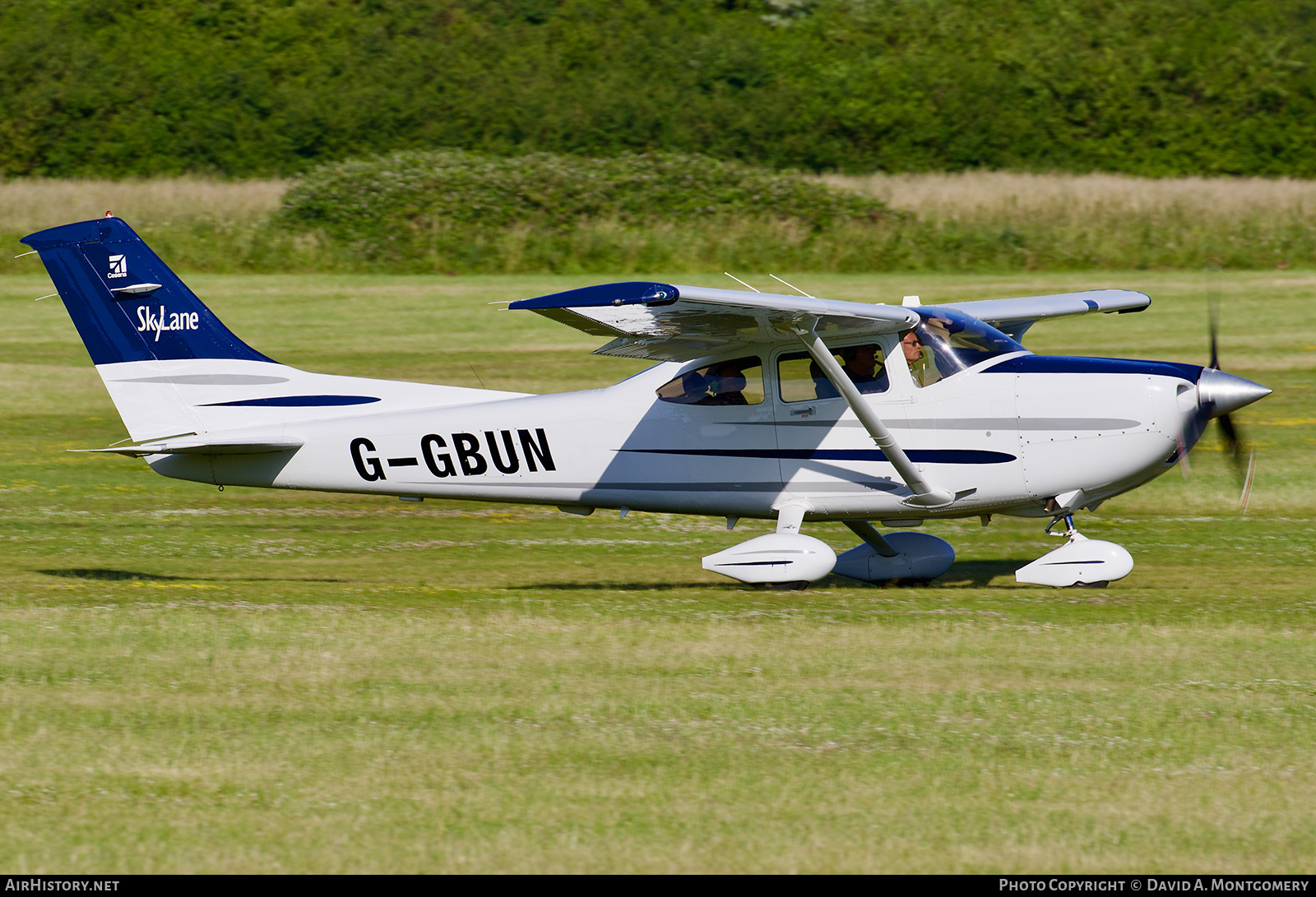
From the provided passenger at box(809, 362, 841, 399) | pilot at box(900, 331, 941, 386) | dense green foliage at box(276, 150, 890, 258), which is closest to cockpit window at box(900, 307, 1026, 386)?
pilot at box(900, 331, 941, 386)

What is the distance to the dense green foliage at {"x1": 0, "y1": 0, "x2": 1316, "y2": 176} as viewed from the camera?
45.7 m

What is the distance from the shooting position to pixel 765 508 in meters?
11.3

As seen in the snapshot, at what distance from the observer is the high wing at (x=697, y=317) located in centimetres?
922

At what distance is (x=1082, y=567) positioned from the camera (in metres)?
10.7

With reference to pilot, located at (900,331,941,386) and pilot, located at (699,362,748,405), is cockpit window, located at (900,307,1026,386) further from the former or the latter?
pilot, located at (699,362,748,405)

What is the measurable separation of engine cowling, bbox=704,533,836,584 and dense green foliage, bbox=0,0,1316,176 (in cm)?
3463

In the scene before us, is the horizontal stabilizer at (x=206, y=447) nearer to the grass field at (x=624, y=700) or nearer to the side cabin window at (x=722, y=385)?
the grass field at (x=624, y=700)

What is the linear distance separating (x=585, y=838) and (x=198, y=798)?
1.72 meters

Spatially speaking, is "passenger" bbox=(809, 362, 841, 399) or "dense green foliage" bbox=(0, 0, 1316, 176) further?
A: "dense green foliage" bbox=(0, 0, 1316, 176)

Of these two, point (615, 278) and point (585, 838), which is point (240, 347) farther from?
point (615, 278)

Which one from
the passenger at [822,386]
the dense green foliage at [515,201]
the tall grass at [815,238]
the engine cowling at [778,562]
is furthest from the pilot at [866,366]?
the dense green foliage at [515,201]

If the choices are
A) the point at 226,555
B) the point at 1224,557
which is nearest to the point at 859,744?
the point at 1224,557

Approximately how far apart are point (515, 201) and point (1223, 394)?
2571 centimetres

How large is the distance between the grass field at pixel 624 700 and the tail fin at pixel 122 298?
1792mm
